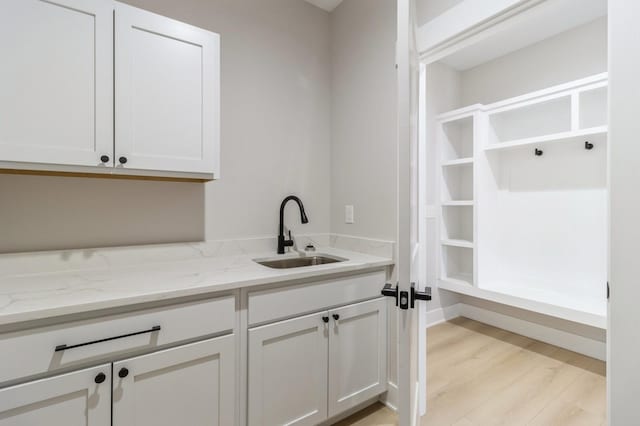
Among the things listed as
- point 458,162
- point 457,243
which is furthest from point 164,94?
point 457,243

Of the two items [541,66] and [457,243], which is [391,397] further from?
[541,66]

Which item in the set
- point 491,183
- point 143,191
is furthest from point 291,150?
point 491,183

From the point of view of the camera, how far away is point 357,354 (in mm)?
1667

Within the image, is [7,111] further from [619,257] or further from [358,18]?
[619,257]

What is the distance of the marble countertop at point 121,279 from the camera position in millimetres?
969

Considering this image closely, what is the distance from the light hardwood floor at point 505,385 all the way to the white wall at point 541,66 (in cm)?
228

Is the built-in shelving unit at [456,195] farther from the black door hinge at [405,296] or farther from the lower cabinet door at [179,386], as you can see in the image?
the lower cabinet door at [179,386]

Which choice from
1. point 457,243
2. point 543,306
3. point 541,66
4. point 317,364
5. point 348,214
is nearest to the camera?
point 317,364

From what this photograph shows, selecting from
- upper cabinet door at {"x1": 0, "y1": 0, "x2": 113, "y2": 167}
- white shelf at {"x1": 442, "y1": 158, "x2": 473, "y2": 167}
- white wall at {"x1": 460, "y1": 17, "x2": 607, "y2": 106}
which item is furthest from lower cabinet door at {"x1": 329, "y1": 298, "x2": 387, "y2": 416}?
white wall at {"x1": 460, "y1": 17, "x2": 607, "y2": 106}

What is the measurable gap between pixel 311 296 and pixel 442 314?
2.18m

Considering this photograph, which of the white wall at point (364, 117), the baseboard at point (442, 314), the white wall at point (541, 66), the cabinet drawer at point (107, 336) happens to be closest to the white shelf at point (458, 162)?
the white wall at point (541, 66)

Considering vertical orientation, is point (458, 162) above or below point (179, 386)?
above

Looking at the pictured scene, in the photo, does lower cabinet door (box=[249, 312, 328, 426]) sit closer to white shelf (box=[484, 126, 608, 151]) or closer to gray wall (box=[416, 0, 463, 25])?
gray wall (box=[416, 0, 463, 25])

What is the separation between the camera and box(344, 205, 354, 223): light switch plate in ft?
7.02
